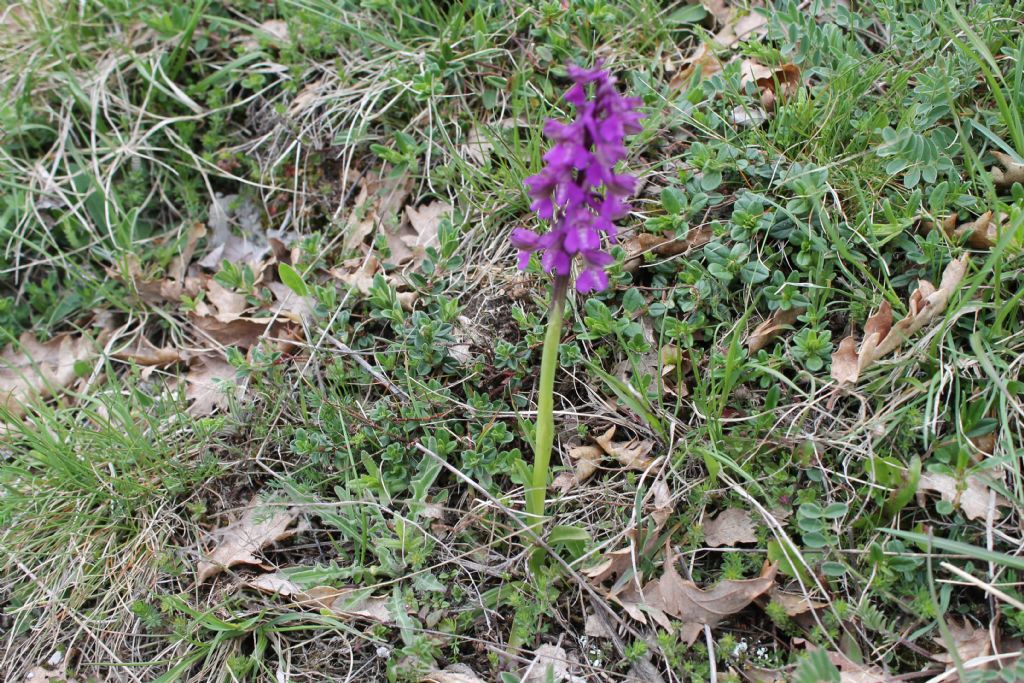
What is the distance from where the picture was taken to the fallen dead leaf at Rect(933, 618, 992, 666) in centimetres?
227

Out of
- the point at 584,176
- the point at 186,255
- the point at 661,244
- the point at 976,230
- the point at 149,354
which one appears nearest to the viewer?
the point at 584,176

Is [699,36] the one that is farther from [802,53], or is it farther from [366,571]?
[366,571]

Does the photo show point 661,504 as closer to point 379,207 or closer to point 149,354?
point 379,207

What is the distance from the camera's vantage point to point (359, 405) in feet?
9.89

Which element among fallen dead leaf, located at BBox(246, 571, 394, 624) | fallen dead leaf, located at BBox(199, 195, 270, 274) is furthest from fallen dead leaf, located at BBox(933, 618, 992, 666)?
fallen dead leaf, located at BBox(199, 195, 270, 274)

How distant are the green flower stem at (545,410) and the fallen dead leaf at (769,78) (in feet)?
5.03

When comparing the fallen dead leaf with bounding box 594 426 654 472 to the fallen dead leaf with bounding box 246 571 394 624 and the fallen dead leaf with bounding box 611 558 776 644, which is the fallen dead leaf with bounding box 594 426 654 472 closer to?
the fallen dead leaf with bounding box 611 558 776 644

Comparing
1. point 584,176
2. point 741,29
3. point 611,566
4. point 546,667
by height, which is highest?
point 584,176

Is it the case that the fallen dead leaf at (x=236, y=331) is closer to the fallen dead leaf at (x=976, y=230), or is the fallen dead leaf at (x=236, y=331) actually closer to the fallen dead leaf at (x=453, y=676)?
the fallen dead leaf at (x=453, y=676)

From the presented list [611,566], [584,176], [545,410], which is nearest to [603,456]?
[611,566]

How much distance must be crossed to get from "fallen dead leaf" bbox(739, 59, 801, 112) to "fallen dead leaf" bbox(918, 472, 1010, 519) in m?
1.58

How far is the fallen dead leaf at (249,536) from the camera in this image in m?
2.86

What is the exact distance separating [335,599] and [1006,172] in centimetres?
272

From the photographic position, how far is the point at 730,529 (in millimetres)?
2541
